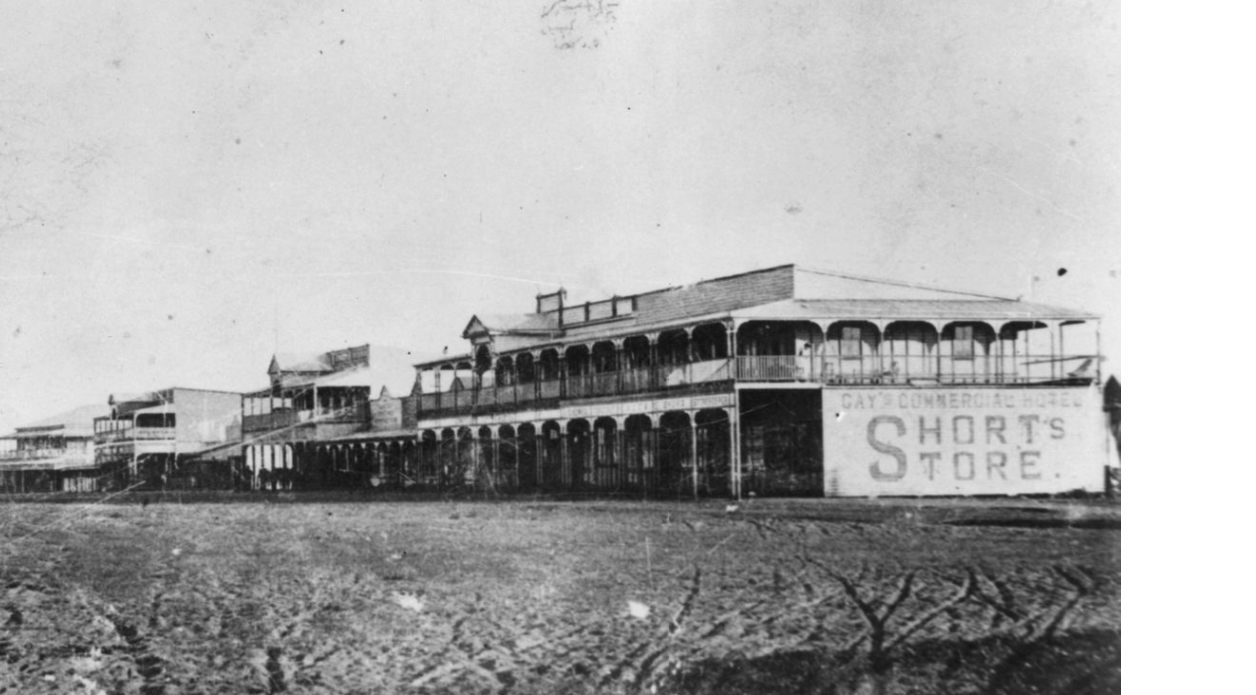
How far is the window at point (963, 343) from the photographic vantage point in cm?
875

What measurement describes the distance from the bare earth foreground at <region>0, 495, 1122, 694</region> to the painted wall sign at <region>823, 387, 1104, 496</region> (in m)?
0.23

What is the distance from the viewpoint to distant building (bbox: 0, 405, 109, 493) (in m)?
7.09

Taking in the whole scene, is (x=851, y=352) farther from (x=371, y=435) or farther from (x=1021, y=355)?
(x=371, y=435)

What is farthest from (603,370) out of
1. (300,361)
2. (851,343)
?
(300,361)

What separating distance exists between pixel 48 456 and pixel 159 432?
33.3 inches

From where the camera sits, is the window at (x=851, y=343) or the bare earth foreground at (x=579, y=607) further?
the window at (x=851, y=343)

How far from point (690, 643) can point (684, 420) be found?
310 inches

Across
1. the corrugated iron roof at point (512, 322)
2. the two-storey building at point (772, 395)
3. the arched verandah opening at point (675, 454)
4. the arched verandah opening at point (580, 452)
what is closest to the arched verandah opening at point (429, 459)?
the two-storey building at point (772, 395)

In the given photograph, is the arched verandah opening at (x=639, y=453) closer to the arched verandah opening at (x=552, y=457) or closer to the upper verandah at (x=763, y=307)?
the arched verandah opening at (x=552, y=457)

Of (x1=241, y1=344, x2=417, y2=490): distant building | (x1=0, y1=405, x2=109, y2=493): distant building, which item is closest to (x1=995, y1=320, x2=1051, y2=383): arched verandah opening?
(x1=241, y1=344, x2=417, y2=490): distant building

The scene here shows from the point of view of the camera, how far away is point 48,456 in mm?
7441

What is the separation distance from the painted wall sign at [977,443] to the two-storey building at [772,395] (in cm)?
2

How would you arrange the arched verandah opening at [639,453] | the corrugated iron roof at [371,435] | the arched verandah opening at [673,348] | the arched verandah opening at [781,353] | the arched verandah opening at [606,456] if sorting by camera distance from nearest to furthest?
1. the arched verandah opening at [781,353]
2. the arched verandah opening at [673,348]
3. the corrugated iron roof at [371,435]
4. the arched verandah opening at [639,453]
5. the arched verandah opening at [606,456]

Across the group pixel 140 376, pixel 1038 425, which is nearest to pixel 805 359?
pixel 1038 425
